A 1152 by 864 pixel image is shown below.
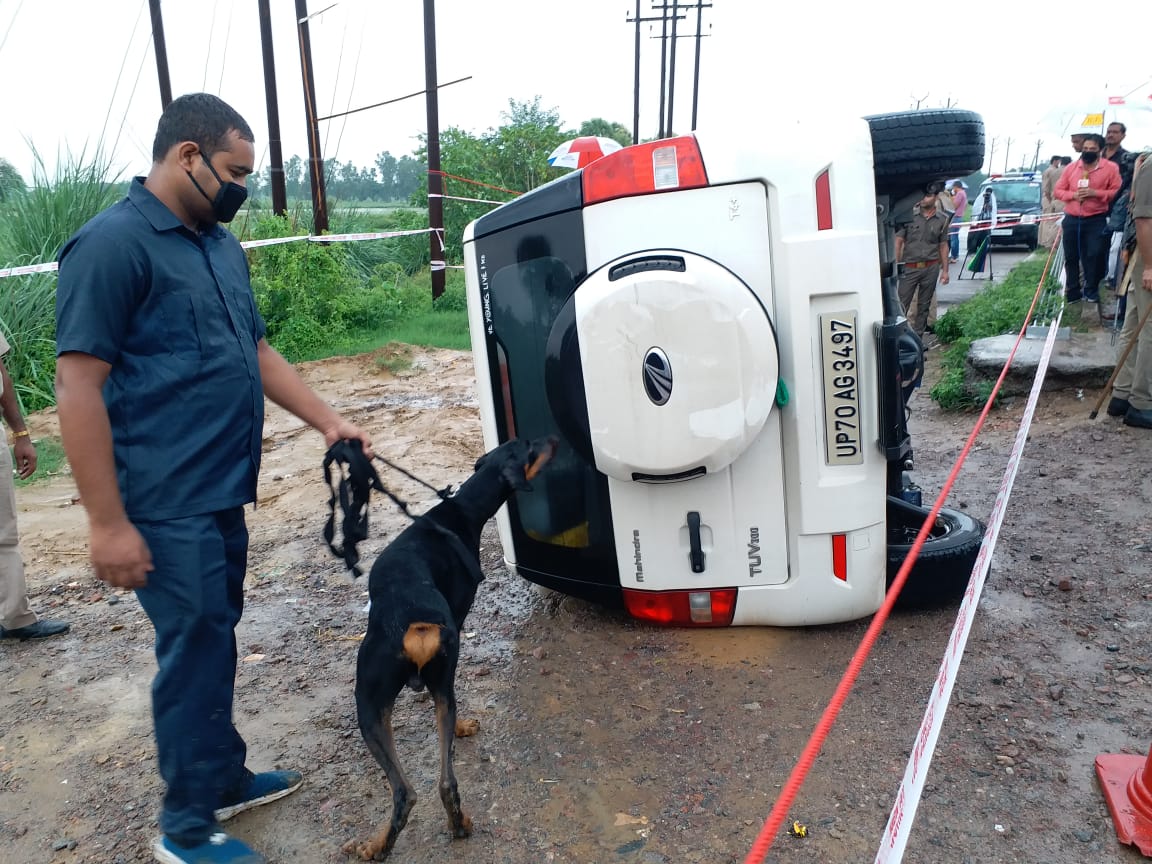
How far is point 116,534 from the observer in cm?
199

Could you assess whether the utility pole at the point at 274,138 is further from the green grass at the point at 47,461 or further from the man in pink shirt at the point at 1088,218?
the man in pink shirt at the point at 1088,218

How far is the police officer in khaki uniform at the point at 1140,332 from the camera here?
17.1 ft

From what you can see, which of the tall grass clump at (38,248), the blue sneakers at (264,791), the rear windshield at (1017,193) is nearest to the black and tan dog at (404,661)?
the blue sneakers at (264,791)

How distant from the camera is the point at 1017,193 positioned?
20.0 metres

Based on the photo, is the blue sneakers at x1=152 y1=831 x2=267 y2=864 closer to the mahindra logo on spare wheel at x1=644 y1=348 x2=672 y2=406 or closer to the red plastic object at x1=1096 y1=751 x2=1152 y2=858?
the mahindra logo on spare wheel at x1=644 y1=348 x2=672 y2=406

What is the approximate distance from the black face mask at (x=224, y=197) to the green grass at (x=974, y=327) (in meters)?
5.91

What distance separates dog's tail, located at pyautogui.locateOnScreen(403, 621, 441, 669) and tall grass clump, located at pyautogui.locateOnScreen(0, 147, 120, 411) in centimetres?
727

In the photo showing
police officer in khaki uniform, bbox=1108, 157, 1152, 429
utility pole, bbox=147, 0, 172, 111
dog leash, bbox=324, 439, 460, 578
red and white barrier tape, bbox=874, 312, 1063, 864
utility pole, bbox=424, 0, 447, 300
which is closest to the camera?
red and white barrier tape, bbox=874, 312, 1063, 864

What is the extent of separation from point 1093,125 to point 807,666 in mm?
8657

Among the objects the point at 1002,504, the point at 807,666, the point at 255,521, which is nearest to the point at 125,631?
the point at 255,521

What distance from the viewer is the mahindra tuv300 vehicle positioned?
2746 millimetres

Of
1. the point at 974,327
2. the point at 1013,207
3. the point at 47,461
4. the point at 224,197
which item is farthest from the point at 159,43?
the point at 1013,207

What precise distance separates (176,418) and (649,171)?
1704mm

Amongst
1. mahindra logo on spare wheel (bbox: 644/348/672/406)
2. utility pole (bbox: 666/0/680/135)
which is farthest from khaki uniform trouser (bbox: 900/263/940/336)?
utility pole (bbox: 666/0/680/135)
